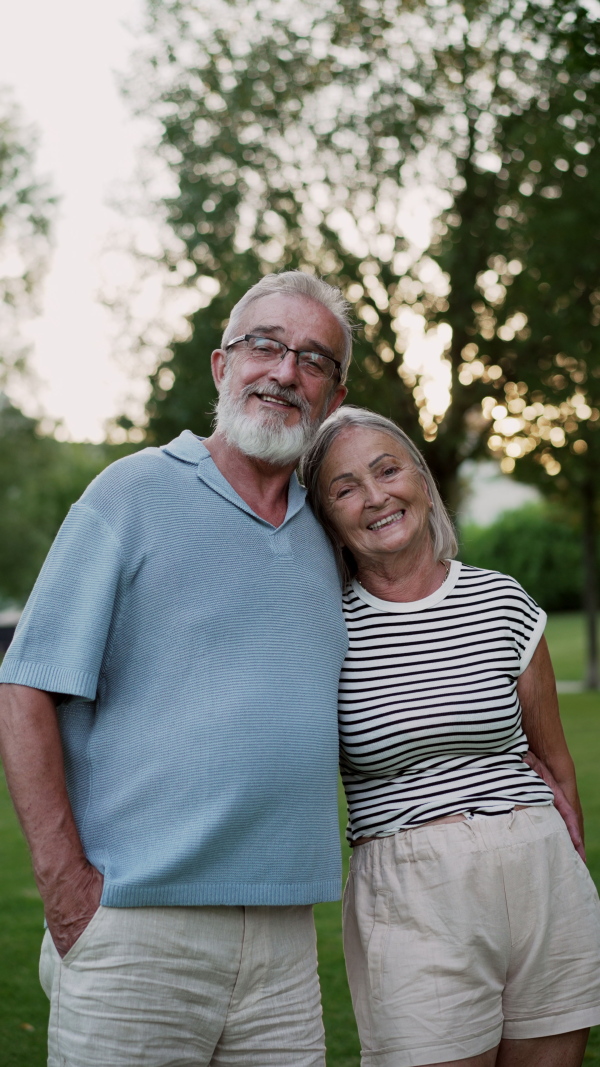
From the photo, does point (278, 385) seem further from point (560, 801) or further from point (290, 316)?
point (560, 801)

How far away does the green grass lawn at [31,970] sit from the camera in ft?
15.7

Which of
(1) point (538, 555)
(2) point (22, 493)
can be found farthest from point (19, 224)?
(1) point (538, 555)

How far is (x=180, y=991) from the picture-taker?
8.16 ft

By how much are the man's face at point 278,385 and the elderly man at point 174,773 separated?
0.79 ft

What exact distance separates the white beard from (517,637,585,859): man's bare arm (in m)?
0.90

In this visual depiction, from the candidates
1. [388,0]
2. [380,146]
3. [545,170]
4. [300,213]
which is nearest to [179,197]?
[300,213]

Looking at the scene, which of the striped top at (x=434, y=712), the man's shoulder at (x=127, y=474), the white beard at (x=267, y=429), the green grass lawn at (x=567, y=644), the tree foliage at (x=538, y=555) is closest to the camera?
the man's shoulder at (x=127, y=474)

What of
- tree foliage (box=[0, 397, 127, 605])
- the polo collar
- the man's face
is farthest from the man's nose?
tree foliage (box=[0, 397, 127, 605])

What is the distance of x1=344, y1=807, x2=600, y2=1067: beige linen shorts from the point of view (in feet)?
8.78

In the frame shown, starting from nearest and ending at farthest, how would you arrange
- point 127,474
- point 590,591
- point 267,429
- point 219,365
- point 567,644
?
point 127,474, point 267,429, point 219,365, point 590,591, point 567,644

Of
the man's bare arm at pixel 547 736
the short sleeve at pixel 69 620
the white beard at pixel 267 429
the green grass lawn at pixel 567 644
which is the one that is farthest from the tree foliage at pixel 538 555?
the short sleeve at pixel 69 620

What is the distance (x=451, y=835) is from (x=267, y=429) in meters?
1.17

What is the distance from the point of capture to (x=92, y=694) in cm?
246

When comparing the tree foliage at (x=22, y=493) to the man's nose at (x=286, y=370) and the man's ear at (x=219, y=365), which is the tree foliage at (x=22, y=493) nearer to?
the man's ear at (x=219, y=365)
